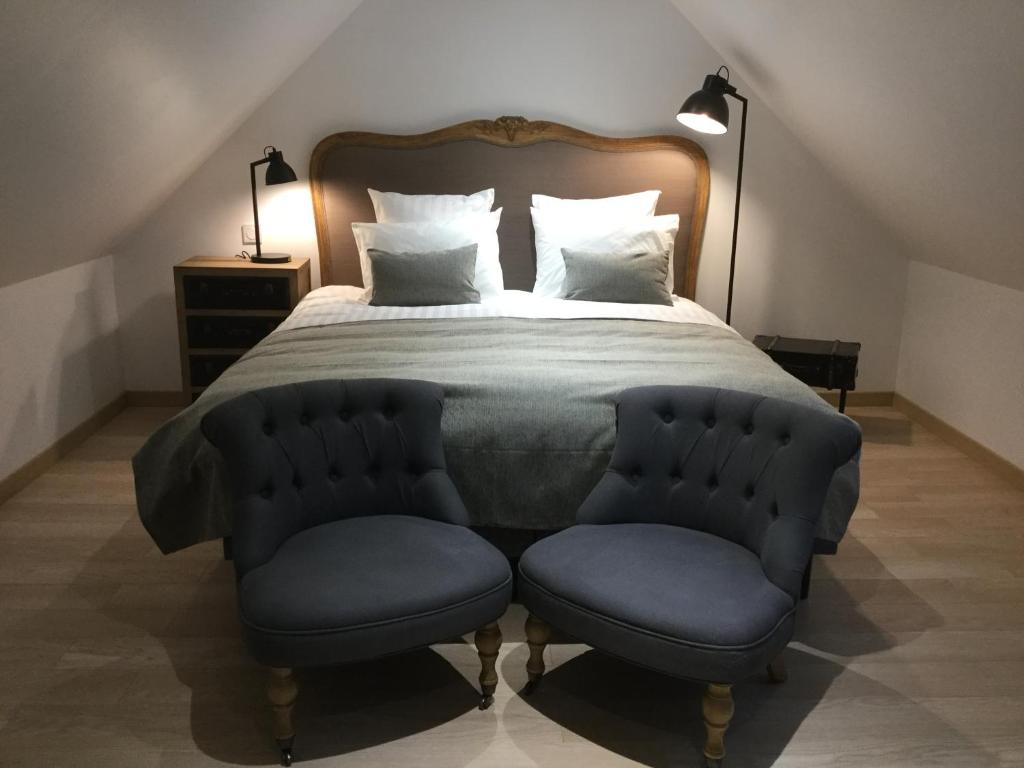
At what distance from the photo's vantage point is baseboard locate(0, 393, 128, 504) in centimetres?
334

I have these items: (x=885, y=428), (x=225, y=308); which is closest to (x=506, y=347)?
(x=225, y=308)

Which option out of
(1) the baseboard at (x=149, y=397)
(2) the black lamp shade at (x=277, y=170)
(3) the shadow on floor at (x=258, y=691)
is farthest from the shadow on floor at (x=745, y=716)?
(1) the baseboard at (x=149, y=397)

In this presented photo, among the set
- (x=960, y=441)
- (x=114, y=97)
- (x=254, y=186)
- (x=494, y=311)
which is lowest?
(x=960, y=441)

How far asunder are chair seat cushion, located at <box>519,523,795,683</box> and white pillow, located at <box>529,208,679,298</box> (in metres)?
1.86

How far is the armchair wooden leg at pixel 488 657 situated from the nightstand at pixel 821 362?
2246 mm

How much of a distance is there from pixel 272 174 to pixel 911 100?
99.5 inches

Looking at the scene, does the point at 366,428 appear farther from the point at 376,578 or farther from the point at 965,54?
the point at 965,54

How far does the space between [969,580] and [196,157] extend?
349cm

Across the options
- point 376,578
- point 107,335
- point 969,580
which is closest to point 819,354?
point 969,580

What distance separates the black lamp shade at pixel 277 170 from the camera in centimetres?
390

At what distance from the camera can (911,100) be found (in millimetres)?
2902

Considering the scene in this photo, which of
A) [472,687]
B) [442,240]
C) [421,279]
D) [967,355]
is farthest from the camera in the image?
[967,355]

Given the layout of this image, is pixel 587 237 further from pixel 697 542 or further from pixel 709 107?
pixel 697 542

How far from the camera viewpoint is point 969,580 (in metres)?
2.84
